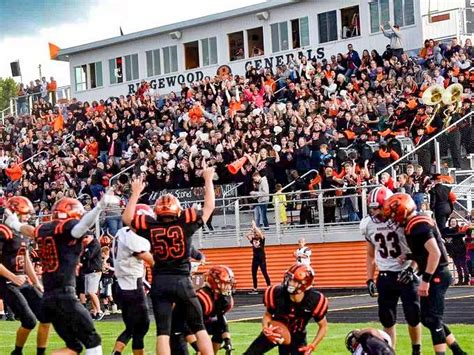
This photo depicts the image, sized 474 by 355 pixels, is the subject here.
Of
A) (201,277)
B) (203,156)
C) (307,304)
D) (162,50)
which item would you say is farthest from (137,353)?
(162,50)

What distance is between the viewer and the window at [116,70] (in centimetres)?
4394

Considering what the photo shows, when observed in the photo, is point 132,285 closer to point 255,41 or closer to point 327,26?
point 327,26

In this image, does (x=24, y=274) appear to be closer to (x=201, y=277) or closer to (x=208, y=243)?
(x=201, y=277)

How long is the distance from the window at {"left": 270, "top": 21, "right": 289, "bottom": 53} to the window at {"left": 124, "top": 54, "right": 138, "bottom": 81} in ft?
22.7

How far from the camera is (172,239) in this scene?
10.8 meters

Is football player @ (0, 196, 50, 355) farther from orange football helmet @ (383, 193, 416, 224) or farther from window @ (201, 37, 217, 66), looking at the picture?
window @ (201, 37, 217, 66)

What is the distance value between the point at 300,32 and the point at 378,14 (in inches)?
127

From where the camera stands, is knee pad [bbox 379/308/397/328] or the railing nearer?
knee pad [bbox 379/308/397/328]

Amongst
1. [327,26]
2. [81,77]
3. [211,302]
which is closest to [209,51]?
[327,26]

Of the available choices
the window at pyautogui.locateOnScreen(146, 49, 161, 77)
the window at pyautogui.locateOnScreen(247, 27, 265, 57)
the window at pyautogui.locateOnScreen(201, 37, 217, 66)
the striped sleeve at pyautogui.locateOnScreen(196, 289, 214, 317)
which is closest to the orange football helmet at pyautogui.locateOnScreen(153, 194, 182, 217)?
the striped sleeve at pyautogui.locateOnScreen(196, 289, 214, 317)

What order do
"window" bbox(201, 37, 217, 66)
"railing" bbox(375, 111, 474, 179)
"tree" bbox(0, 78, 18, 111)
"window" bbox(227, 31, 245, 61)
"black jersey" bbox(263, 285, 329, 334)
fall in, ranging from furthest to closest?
"tree" bbox(0, 78, 18, 111), "window" bbox(201, 37, 217, 66), "window" bbox(227, 31, 245, 61), "railing" bbox(375, 111, 474, 179), "black jersey" bbox(263, 285, 329, 334)

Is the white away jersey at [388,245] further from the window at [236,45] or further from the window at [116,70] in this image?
the window at [116,70]

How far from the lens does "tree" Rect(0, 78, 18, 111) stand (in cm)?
9261

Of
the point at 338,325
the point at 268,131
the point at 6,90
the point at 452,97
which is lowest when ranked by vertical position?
the point at 338,325
